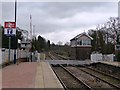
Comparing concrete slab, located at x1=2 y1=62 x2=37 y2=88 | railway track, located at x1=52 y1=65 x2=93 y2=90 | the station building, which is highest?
the station building

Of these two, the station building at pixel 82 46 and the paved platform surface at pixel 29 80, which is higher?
the station building at pixel 82 46

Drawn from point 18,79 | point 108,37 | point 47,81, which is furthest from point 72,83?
point 108,37

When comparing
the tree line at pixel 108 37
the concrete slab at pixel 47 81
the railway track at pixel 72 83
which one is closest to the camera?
the concrete slab at pixel 47 81

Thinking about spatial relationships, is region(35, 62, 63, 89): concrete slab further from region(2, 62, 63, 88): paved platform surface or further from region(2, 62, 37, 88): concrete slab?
region(2, 62, 37, 88): concrete slab

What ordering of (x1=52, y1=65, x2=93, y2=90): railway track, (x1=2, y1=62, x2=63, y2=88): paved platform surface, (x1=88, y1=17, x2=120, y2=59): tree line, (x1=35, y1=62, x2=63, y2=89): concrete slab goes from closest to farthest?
(x1=35, y1=62, x2=63, y2=89): concrete slab
(x1=2, y1=62, x2=63, y2=88): paved platform surface
(x1=52, y1=65, x2=93, y2=90): railway track
(x1=88, y1=17, x2=120, y2=59): tree line

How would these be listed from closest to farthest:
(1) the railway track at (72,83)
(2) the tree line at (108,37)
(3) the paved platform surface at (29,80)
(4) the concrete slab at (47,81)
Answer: (4) the concrete slab at (47,81) → (3) the paved platform surface at (29,80) → (1) the railway track at (72,83) → (2) the tree line at (108,37)

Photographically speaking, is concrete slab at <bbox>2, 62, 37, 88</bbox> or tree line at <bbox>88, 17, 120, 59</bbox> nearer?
concrete slab at <bbox>2, 62, 37, 88</bbox>

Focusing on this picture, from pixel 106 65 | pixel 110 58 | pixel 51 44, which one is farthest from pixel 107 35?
pixel 51 44

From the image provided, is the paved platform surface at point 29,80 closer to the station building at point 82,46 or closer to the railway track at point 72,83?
the railway track at point 72,83

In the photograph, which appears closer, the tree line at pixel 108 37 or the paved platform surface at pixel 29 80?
the paved platform surface at pixel 29 80

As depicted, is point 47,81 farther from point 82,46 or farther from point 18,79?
point 82,46

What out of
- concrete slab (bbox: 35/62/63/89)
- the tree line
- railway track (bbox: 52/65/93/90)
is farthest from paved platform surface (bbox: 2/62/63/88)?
the tree line

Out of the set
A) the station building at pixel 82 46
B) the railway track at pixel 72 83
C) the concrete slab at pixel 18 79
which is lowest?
the railway track at pixel 72 83

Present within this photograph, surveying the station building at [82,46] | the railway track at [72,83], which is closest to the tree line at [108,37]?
the station building at [82,46]
